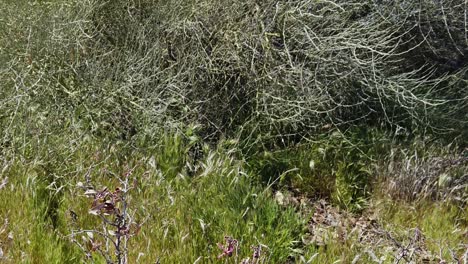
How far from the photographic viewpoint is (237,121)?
3.46 m

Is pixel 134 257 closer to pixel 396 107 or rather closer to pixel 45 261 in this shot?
pixel 45 261

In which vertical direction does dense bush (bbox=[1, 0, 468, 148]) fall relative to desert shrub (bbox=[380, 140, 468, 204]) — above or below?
above

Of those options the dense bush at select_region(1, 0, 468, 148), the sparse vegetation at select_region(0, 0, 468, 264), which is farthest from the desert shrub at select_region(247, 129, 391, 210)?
the dense bush at select_region(1, 0, 468, 148)

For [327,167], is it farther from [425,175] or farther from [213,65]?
[213,65]

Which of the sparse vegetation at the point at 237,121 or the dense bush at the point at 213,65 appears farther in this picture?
the dense bush at the point at 213,65

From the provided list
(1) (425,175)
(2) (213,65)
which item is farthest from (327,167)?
(2) (213,65)

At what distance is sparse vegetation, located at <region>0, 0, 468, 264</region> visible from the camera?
8.79 feet

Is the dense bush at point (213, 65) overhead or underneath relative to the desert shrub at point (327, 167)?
overhead

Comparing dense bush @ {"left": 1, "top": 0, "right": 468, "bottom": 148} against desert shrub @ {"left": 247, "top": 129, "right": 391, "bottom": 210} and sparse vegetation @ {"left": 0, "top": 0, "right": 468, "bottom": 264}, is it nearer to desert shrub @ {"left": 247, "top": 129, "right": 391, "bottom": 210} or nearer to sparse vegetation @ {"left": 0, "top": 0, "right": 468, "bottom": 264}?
sparse vegetation @ {"left": 0, "top": 0, "right": 468, "bottom": 264}

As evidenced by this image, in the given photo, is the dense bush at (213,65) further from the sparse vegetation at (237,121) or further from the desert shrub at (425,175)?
the desert shrub at (425,175)

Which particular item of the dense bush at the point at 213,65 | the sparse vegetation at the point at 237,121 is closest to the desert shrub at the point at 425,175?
the sparse vegetation at the point at 237,121

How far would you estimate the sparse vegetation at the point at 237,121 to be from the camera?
2680 mm

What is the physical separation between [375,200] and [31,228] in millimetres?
1724

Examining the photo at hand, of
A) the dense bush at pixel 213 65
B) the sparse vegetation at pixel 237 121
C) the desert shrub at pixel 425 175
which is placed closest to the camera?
the sparse vegetation at pixel 237 121
